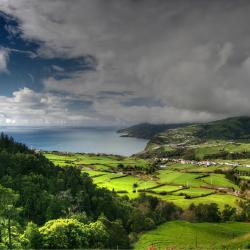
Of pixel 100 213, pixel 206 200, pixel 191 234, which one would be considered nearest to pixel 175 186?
pixel 206 200

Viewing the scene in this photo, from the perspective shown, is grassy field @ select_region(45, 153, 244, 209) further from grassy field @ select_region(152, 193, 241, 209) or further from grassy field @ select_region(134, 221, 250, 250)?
grassy field @ select_region(134, 221, 250, 250)

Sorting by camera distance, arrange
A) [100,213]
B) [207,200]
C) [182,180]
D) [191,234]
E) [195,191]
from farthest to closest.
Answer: [182,180]
[195,191]
[207,200]
[100,213]
[191,234]

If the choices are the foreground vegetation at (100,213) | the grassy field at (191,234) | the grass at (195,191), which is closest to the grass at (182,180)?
the foreground vegetation at (100,213)

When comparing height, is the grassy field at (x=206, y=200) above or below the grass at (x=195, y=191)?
below

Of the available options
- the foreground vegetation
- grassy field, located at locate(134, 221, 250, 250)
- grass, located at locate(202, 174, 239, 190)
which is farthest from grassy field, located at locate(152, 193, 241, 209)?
grass, located at locate(202, 174, 239, 190)

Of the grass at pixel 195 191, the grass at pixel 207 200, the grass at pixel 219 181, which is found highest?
the grass at pixel 219 181

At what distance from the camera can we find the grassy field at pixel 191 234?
230 ft

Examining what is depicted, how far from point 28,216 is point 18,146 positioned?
53.3 metres

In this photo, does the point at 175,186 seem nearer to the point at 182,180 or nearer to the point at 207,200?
the point at 182,180

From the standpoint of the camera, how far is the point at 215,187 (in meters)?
143

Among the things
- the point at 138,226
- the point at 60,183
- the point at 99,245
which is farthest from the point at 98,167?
the point at 99,245

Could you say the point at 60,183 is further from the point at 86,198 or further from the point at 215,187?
the point at 215,187

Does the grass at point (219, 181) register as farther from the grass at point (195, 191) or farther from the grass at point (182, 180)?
the grass at point (195, 191)

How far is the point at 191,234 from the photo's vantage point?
258 feet
